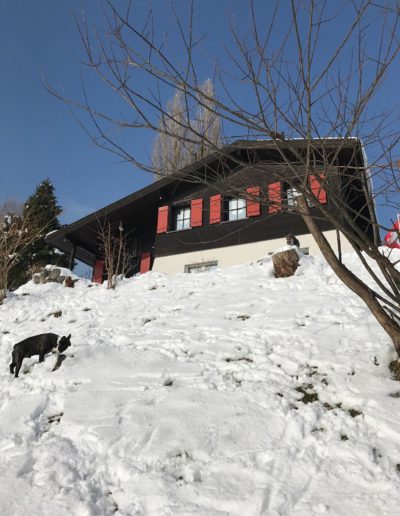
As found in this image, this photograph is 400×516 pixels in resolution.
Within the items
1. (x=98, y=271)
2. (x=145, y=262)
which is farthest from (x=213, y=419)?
(x=98, y=271)

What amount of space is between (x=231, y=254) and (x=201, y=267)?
1.32 metres

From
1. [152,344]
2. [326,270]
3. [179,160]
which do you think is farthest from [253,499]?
[326,270]

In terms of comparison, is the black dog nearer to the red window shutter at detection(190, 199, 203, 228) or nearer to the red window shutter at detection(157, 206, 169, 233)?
the red window shutter at detection(190, 199, 203, 228)

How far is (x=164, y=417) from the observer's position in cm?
417

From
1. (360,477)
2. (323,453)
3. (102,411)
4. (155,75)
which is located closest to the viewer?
(155,75)

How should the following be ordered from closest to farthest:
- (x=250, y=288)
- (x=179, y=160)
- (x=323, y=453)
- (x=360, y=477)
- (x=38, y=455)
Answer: (x=360, y=477) < (x=323, y=453) < (x=38, y=455) < (x=179, y=160) < (x=250, y=288)

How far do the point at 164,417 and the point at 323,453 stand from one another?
1.59 metres

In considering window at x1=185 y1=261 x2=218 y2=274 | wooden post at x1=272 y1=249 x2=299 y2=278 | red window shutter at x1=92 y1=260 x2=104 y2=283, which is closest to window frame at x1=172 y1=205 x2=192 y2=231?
window at x1=185 y1=261 x2=218 y2=274

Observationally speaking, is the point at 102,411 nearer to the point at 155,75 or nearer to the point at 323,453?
the point at 323,453

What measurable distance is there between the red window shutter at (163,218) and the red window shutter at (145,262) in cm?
154

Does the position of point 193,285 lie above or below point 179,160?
below

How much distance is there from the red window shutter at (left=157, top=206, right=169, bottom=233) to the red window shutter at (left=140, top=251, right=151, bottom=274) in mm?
1540

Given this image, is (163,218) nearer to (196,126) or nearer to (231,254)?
(231,254)

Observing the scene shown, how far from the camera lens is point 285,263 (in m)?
9.98
